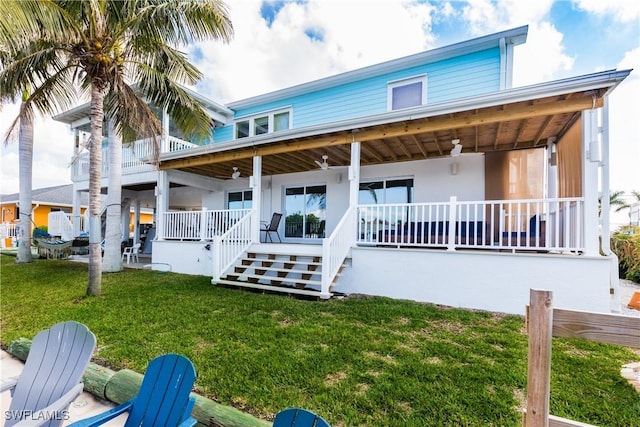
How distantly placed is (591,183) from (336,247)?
169 inches

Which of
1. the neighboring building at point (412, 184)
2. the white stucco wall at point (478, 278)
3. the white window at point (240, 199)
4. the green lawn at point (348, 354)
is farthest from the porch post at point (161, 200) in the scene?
the white stucco wall at point (478, 278)

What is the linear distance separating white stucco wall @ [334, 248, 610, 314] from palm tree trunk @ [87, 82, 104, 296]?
16.2 feet

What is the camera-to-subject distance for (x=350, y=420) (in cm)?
229

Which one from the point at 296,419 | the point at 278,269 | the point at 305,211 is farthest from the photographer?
the point at 305,211

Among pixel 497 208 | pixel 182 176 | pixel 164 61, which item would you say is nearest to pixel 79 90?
pixel 164 61

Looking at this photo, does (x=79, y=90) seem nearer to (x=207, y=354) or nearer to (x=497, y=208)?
(x=207, y=354)

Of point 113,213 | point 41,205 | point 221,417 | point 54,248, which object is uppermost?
point 41,205

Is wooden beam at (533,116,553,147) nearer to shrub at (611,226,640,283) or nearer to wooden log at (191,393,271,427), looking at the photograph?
shrub at (611,226,640,283)

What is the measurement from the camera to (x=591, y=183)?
4848mm

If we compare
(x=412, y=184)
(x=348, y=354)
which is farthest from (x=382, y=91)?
(x=348, y=354)

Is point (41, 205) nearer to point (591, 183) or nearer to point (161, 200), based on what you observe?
point (161, 200)

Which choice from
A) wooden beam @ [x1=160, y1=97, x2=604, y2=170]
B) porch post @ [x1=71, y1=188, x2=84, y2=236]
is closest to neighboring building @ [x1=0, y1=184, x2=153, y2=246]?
porch post @ [x1=71, y1=188, x2=84, y2=236]

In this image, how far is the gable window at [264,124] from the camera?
1184cm

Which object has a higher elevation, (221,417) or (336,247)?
(336,247)
